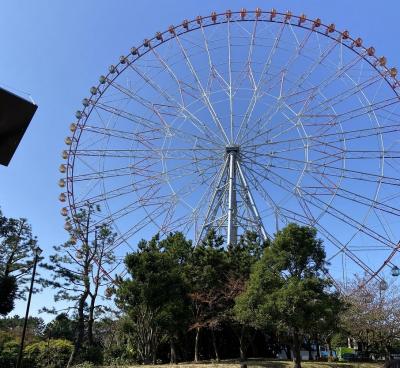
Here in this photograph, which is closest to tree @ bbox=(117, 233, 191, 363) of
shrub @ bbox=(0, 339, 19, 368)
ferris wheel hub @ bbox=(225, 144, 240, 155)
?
shrub @ bbox=(0, 339, 19, 368)

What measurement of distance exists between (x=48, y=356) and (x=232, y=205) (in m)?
14.0

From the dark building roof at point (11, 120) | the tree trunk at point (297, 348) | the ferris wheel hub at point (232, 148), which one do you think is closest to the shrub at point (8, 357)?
the tree trunk at point (297, 348)

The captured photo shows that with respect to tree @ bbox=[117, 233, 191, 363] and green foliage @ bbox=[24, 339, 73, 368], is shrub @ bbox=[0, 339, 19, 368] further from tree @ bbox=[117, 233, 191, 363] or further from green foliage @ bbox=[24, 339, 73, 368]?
tree @ bbox=[117, 233, 191, 363]

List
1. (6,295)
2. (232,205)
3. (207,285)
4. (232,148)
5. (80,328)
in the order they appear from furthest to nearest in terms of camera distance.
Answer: (232,148) < (232,205) < (80,328) < (207,285) < (6,295)

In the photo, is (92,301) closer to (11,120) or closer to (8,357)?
(8,357)

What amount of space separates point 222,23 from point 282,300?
19.5 meters

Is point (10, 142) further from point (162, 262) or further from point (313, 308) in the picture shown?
point (162, 262)

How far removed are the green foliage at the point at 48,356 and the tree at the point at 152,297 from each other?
5670mm

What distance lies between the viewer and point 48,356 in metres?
26.7

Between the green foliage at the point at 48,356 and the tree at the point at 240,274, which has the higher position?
the tree at the point at 240,274

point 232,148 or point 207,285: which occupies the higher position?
point 232,148

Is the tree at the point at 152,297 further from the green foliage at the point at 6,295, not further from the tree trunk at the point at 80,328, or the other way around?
the green foliage at the point at 6,295

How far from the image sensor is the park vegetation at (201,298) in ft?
66.0

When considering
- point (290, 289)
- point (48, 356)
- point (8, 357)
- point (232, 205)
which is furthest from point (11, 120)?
point (8, 357)
